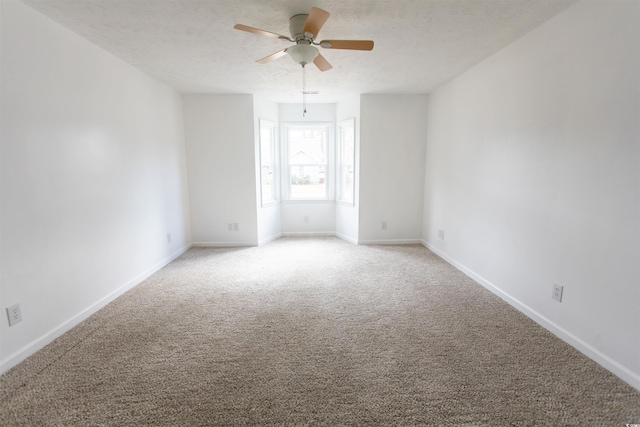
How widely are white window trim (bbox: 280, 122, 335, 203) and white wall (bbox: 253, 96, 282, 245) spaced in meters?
0.19

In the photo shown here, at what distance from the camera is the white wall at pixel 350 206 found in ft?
16.2

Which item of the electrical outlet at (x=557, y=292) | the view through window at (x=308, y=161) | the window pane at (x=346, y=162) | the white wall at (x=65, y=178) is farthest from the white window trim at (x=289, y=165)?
the electrical outlet at (x=557, y=292)

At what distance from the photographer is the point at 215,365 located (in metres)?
2.02

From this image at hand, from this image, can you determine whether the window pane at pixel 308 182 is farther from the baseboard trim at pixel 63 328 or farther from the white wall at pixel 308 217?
the baseboard trim at pixel 63 328

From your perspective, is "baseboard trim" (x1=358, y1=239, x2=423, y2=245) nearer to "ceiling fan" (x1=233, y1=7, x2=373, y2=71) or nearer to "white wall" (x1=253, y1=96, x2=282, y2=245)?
"white wall" (x1=253, y1=96, x2=282, y2=245)

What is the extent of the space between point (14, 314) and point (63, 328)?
0.45m

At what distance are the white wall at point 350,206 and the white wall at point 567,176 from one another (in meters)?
1.83

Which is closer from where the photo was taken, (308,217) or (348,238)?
(348,238)

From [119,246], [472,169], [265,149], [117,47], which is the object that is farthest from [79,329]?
[472,169]

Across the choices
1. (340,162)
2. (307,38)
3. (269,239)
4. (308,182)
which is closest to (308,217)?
(308,182)

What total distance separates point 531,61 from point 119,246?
4316 mm

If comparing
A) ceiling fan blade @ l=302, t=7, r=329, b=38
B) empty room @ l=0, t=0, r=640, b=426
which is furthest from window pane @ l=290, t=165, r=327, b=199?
ceiling fan blade @ l=302, t=7, r=329, b=38

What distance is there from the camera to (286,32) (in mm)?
2609

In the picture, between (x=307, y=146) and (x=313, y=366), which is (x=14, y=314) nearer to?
(x=313, y=366)
